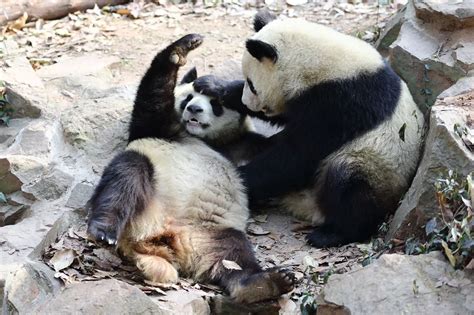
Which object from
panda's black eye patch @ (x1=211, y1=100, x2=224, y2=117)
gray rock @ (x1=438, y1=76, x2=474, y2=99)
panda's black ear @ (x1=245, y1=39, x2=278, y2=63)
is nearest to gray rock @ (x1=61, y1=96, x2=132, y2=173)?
panda's black eye patch @ (x1=211, y1=100, x2=224, y2=117)

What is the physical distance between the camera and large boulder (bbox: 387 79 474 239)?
193 inches

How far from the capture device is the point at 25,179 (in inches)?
242

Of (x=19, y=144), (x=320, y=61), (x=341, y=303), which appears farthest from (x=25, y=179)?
(x=341, y=303)

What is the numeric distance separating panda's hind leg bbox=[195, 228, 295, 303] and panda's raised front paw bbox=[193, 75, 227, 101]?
1279mm

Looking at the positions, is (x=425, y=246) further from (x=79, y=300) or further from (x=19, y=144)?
(x=19, y=144)

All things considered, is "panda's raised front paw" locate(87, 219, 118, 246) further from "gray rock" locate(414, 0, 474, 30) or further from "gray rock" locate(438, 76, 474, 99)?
"gray rock" locate(414, 0, 474, 30)

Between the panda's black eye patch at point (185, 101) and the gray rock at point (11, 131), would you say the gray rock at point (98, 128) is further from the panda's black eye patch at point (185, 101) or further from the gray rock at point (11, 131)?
the panda's black eye patch at point (185, 101)

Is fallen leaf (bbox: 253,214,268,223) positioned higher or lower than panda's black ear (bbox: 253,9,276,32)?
lower

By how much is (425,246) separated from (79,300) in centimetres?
210

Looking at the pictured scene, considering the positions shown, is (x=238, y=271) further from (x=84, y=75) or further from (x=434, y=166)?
(x=84, y=75)

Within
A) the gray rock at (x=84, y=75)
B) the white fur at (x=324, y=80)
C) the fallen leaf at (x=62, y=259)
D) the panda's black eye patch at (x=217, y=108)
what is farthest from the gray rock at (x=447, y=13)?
the fallen leaf at (x=62, y=259)

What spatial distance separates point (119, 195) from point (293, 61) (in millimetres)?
1782

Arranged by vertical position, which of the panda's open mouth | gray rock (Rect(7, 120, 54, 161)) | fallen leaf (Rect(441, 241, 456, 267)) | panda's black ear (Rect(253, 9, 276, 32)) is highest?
panda's black ear (Rect(253, 9, 276, 32))

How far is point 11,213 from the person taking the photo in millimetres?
6113
